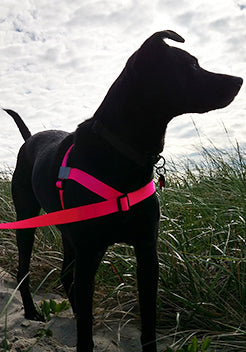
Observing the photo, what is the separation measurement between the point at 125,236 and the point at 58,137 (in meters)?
1.20

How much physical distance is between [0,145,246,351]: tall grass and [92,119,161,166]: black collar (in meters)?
0.66

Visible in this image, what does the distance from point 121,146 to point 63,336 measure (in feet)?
4.28

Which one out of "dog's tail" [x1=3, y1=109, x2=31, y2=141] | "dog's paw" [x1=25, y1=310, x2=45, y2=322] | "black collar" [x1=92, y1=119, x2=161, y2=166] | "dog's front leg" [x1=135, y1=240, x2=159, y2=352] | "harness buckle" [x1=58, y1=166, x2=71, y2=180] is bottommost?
"dog's paw" [x1=25, y1=310, x2=45, y2=322]

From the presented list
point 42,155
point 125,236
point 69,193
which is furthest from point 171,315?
point 42,155

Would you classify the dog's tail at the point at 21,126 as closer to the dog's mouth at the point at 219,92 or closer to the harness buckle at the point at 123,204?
the harness buckle at the point at 123,204

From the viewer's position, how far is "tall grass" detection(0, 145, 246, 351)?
2350mm

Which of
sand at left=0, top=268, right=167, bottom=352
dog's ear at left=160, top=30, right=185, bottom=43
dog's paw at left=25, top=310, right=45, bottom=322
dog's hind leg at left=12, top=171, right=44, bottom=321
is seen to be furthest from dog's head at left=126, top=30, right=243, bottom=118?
dog's paw at left=25, top=310, right=45, bottom=322

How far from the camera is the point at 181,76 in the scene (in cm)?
202

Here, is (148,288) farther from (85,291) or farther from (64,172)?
(64,172)

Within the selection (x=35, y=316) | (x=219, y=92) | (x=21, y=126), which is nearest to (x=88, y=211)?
(x=219, y=92)

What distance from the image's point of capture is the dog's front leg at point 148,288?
7.29 feet

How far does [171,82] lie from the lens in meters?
2.00

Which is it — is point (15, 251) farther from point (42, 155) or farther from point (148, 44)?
point (148, 44)

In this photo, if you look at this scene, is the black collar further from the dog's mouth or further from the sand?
the sand
